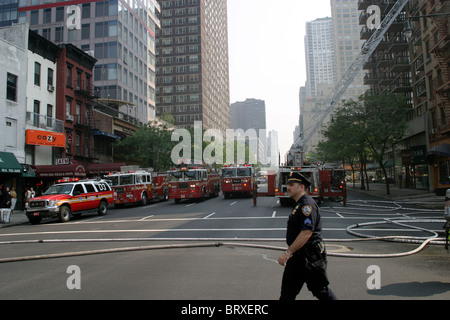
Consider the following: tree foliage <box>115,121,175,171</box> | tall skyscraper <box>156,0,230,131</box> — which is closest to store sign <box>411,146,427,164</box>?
tree foliage <box>115,121,175,171</box>

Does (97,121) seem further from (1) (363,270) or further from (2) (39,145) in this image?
(1) (363,270)

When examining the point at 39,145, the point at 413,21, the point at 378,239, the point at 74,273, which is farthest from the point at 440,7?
the point at 39,145

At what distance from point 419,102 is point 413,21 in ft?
29.7

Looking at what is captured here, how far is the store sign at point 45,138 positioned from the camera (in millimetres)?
26594

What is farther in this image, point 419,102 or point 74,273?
point 419,102

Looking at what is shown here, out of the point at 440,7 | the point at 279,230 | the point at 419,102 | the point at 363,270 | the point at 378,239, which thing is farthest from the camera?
the point at 419,102

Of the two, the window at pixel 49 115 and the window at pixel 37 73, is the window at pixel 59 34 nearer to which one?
the window at pixel 37 73

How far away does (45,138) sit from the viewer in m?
28.0

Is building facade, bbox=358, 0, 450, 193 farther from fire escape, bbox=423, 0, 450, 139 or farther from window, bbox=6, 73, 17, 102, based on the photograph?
window, bbox=6, 73, 17, 102

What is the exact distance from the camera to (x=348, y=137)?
32469 mm

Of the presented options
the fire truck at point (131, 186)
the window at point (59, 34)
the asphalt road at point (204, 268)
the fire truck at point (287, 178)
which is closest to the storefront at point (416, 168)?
the fire truck at point (287, 178)

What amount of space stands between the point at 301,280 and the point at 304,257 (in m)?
0.26

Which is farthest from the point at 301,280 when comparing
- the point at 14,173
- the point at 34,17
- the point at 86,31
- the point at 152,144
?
the point at 34,17
